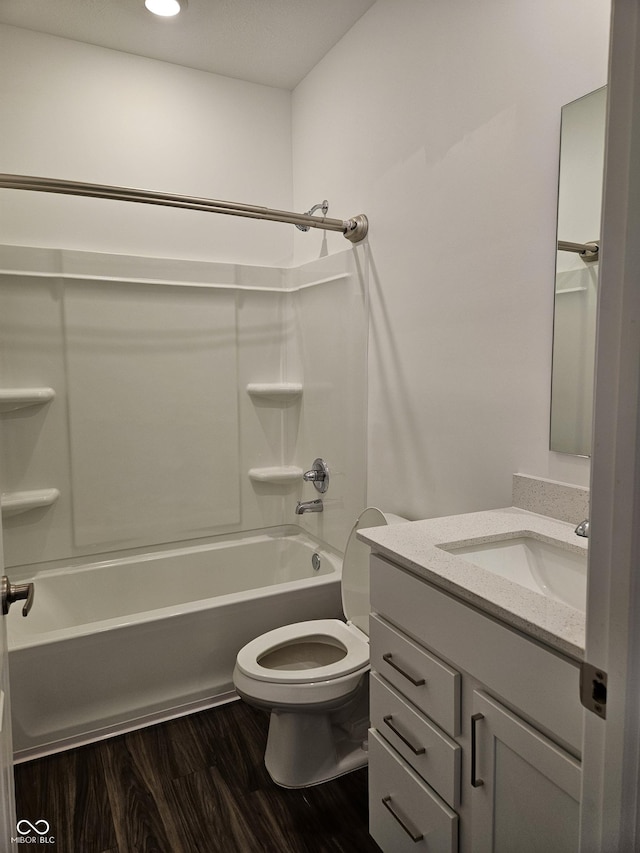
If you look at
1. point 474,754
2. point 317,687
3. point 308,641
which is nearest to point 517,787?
point 474,754

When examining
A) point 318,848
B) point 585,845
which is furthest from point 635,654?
point 318,848

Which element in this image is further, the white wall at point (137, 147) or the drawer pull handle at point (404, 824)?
the white wall at point (137, 147)

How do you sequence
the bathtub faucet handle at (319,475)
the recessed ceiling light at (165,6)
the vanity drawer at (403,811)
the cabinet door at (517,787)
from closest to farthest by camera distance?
1. the cabinet door at (517,787)
2. the vanity drawer at (403,811)
3. the recessed ceiling light at (165,6)
4. the bathtub faucet handle at (319,475)

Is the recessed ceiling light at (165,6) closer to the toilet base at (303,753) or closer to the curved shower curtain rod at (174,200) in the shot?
the curved shower curtain rod at (174,200)

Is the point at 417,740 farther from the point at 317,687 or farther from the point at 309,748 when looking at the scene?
the point at 309,748

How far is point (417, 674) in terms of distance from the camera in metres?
1.22

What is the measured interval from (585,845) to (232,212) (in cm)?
216

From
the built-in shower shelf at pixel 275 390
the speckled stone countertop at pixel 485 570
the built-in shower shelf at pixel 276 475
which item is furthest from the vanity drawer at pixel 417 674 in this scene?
the built-in shower shelf at pixel 275 390

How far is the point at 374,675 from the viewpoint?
4.64ft

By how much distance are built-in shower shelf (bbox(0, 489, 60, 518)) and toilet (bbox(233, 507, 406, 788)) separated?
1.22 metres

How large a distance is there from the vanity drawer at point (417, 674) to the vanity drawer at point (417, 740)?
3 centimetres

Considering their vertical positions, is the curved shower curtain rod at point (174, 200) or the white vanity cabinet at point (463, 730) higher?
the curved shower curtain rod at point (174, 200)

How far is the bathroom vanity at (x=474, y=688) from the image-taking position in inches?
35.2

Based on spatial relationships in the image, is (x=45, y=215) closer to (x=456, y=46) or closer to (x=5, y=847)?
(x=456, y=46)
